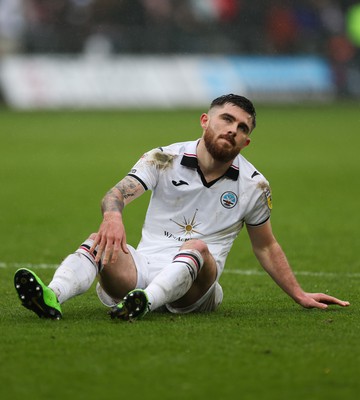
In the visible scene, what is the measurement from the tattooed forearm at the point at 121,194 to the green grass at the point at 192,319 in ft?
2.28

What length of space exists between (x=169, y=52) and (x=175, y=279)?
2757 cm

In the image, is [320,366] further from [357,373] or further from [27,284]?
[27,284]

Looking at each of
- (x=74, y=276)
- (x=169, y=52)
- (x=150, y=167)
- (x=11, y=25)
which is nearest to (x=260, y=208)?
(x=150, y=167)

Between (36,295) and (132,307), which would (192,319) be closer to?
(132,307)

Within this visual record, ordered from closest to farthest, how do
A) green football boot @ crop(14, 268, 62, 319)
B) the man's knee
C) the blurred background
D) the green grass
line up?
the green grass < green football boot @ crop(14, 268, 62, 319) < the man's knee < the blurred background

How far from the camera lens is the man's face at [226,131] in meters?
6.30

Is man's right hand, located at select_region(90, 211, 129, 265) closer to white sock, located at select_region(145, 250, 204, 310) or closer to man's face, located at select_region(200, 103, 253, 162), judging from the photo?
white sock, located at select_region(145, 250, 204, 310)

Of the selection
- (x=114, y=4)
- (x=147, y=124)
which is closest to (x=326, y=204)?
(x=147, y=124)

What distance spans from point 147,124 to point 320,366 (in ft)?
72.5

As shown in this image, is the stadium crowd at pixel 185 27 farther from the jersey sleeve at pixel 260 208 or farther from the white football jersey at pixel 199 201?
the jersey sleeve at pixel 260 208

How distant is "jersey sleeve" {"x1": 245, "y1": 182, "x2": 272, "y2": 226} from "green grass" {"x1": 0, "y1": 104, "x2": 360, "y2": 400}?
0.60m

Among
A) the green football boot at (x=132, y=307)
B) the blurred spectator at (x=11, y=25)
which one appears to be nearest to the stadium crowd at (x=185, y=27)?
the blurred spectator at (x=11, y=25)

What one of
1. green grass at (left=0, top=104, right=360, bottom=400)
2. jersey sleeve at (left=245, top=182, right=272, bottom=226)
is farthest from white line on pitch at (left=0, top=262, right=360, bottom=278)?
jersey sleeve at (left=245, top=182, right=272, bottom=226)

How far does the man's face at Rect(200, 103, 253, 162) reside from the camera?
6.30 metres
